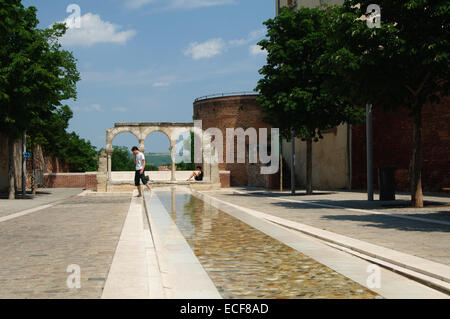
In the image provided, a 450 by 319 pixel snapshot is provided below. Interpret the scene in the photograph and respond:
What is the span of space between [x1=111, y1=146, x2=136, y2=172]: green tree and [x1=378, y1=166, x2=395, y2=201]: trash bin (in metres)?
71.6

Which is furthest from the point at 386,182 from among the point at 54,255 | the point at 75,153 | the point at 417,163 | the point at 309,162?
the point at 75,153

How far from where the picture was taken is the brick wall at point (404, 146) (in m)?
22.5

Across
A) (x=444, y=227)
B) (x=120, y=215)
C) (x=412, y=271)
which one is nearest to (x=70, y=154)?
(x=120, y=215)

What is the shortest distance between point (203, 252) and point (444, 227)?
5516 millimetres

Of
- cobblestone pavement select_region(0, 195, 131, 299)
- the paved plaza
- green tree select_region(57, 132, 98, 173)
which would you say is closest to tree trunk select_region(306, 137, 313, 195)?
the paved plaza

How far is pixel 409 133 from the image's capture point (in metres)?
24.7

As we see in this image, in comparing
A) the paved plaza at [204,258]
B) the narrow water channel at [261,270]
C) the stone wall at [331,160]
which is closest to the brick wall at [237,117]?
the stone wall at [331,160]

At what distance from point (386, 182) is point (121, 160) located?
7668cm

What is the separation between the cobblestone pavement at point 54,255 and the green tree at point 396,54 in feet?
24.7

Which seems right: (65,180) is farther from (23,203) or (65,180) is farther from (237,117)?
(23,203)

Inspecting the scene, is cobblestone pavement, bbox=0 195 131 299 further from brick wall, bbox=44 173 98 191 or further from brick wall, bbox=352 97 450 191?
brick wall, bbox=44 173 98 191

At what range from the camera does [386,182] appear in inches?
709

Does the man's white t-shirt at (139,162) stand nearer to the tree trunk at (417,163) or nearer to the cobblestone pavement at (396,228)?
the cobblestone pavement at (396,228)
